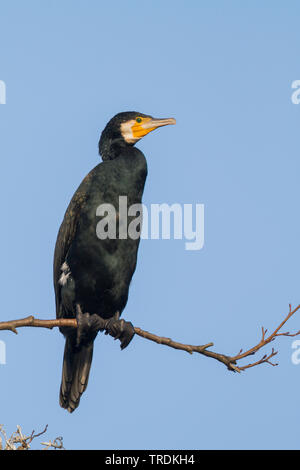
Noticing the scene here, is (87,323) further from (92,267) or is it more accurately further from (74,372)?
(74,372)

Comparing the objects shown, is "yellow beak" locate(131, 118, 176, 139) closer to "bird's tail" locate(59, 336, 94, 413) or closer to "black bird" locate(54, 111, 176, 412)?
"black bird" locate(54, 111, 176, 412)

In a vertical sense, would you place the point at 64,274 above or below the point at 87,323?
above

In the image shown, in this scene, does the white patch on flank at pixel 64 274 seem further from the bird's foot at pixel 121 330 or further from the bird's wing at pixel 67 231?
the bird's foot at pixel 121 330

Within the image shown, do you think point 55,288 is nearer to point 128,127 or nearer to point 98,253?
point 98,253

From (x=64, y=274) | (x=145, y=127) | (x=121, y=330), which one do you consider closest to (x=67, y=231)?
(x=64, y=274)

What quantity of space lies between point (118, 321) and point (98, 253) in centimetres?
54

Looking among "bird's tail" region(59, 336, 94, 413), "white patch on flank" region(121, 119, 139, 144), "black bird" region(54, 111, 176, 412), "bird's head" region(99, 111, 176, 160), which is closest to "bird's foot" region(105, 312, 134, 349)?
"black bird" region(54, 111, 176, 412)

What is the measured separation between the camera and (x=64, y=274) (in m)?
6.69

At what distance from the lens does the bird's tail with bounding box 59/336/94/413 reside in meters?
6.87

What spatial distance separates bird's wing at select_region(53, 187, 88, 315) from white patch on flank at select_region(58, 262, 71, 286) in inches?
1.5

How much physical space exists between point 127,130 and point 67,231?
1.06 metres

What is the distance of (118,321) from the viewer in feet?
21.4

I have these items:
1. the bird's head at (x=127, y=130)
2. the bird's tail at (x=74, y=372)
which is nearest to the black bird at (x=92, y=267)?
the bird's tail at (x=74, y=372)

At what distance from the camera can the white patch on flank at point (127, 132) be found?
7141mm
